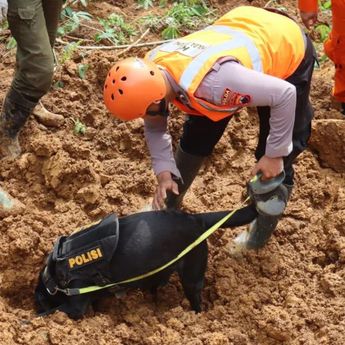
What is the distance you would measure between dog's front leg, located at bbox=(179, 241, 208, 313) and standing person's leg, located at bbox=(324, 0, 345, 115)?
1.69 metres

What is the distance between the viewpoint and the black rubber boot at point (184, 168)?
353cm

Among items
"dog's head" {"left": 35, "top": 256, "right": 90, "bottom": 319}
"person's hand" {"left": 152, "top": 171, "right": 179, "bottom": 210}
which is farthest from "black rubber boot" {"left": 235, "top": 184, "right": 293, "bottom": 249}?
"dog's head" {"left": 35, "top": 256, "right": 90, "bottom": 319}

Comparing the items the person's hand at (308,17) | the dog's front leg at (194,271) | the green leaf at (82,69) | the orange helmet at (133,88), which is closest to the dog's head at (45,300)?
the dog's front leg at (194,271)

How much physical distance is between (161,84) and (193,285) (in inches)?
40.5

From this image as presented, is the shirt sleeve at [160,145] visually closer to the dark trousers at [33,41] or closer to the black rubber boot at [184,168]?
the black rubber boot at [184,168]

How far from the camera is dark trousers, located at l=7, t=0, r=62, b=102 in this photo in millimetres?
3422

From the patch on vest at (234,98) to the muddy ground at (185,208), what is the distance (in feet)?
3.46

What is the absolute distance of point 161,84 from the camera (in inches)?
108

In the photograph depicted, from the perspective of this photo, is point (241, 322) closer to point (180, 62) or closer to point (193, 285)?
point (193, 285)

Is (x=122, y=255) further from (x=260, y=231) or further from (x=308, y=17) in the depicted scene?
(x=308, y=17)

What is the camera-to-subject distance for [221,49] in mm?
2783

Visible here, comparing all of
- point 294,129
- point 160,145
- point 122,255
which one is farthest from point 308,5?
point 122,255

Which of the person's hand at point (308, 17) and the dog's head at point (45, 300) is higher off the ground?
the person's hand at point (308, 17)

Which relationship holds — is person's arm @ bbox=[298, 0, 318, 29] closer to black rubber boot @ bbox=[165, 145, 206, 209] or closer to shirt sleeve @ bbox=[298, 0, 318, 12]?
shirt sleeve @ bbox=[298, 0, 318, 12]
